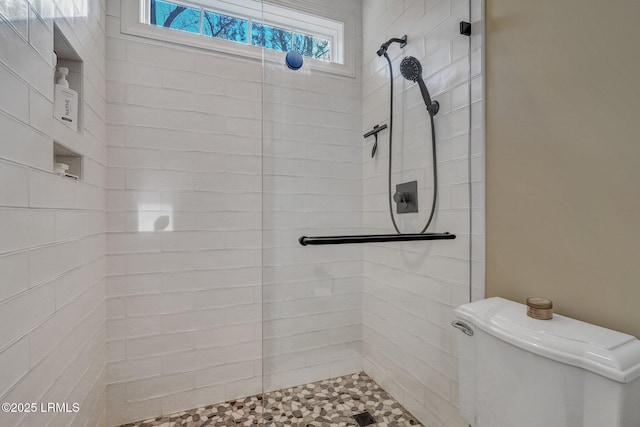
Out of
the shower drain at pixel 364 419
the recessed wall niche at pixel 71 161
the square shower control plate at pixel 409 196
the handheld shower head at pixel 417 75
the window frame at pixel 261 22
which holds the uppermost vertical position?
the window frame at pixel 261 22

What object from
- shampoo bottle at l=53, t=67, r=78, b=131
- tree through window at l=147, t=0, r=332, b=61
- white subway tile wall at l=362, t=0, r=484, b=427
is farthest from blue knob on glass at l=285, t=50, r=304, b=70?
shampoo bottle at l=53, t=67, r=78, b=131

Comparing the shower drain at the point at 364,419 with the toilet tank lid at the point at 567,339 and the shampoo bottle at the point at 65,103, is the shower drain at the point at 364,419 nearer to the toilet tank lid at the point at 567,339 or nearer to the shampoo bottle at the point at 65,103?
the toilet tank lid at the point at 567,339

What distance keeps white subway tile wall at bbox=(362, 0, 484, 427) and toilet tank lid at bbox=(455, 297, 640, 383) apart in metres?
0.31

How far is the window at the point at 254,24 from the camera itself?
142 cm

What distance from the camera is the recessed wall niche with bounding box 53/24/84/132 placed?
106 cm

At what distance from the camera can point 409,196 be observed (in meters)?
1.49

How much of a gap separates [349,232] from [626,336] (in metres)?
0.90

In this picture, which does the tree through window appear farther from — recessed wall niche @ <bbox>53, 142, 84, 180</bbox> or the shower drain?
the shower drain

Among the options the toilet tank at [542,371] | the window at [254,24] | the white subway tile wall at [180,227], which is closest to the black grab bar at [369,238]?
the toilet tank at [542,371]

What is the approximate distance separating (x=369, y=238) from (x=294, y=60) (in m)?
0.86

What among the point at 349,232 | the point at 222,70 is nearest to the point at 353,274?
the point at 349,232

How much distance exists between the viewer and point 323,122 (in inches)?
54.4

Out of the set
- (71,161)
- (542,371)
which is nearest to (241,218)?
(71,161)

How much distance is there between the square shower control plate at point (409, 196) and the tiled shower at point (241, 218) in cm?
4
